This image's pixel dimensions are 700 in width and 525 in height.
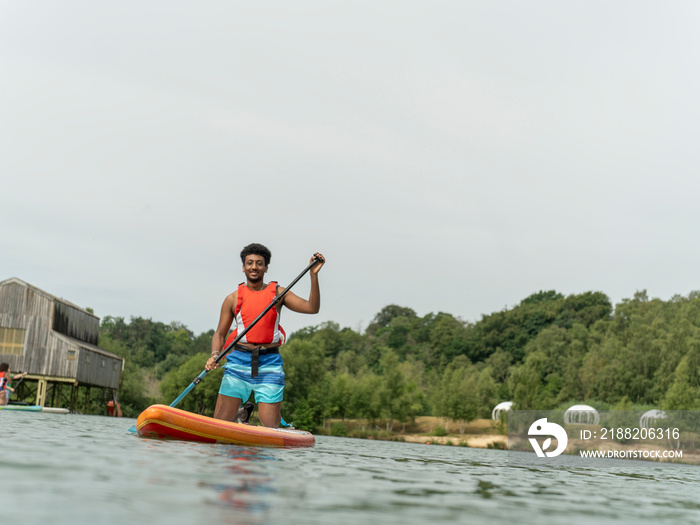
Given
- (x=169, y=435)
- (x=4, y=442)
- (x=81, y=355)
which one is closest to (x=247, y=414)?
(x=169, y=435)

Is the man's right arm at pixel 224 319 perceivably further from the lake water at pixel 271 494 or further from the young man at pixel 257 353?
the lake water at pixel 271 494

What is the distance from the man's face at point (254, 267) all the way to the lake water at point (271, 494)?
336 centimetres

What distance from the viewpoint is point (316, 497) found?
3.26 m

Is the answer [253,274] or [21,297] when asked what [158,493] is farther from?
[21,297]

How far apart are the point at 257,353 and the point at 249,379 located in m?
0.39

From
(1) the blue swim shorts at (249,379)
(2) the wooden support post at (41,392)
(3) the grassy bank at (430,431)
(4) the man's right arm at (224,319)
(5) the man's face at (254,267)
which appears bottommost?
(3) the grassy bank at (430,431)

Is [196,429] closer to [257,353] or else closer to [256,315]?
[257,353]

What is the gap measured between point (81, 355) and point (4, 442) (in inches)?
1390

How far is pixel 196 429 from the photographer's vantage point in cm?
731

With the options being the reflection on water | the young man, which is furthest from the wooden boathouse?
the reflection on water

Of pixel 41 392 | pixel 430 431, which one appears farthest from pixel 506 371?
pixel 41 392

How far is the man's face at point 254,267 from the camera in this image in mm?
8508

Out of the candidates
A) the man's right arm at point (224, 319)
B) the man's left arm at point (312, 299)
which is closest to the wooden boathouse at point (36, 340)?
the man's right arm at point (224, 319)

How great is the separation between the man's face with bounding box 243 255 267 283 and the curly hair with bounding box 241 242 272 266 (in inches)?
1.6
